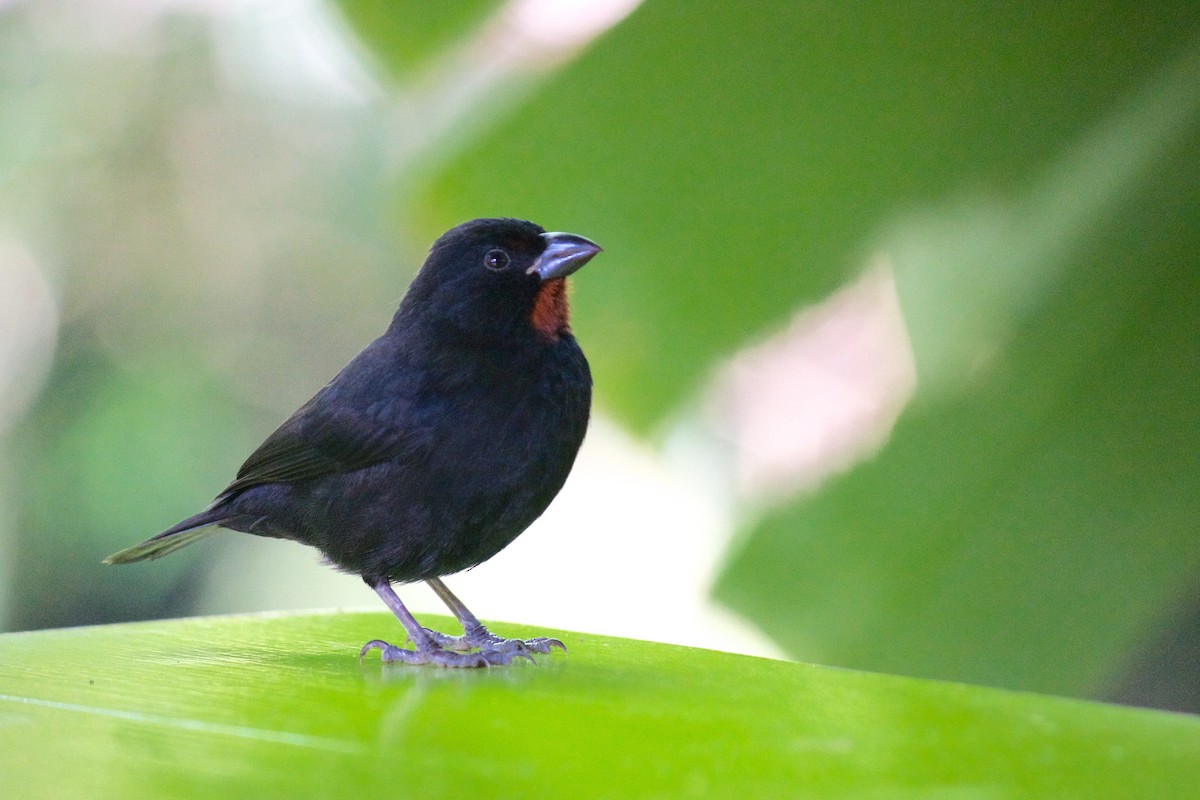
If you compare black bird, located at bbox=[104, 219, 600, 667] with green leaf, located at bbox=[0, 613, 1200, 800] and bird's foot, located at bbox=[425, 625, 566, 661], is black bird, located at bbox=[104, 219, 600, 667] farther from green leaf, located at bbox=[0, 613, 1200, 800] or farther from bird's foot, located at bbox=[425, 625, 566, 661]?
green leaf, located at bbox=[0, 613, 1200, 800]

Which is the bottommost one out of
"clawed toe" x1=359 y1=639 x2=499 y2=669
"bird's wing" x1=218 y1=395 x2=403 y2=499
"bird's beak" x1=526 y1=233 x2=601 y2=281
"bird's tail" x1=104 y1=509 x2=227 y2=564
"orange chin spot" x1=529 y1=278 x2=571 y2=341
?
"clawed toe" x1=359 y1=639 x2=499 y2=669

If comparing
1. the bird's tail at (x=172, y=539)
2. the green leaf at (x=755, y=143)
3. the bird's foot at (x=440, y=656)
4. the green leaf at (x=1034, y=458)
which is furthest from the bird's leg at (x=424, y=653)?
the green leaf at (x=755, y=143)

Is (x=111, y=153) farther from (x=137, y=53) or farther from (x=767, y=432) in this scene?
(x=767, y=432)

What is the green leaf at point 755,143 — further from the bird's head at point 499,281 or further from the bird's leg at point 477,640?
the bird's leg at point 477,640

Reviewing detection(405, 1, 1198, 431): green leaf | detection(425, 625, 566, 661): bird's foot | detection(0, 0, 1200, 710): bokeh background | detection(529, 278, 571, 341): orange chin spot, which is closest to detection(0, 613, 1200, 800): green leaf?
detection(425, 625, 566, 661): bird's foot

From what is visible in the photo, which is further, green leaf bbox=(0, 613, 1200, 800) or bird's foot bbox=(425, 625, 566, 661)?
bird's foot bbox=(425, 625, 566, 661)

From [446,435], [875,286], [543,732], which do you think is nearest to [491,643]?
[446,435]

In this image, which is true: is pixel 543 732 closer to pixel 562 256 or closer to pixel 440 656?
pixel 440 656
